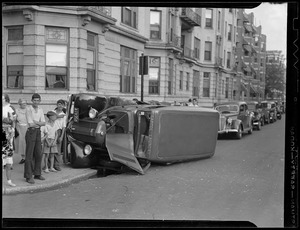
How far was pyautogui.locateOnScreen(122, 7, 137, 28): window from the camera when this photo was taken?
9.80 feet

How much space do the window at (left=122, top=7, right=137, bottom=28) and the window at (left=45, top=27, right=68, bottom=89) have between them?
2.15ft

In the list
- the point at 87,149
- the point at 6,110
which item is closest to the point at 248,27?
the point at 87,149

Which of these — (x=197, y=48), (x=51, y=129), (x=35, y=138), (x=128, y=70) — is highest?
(x=197, y=48)

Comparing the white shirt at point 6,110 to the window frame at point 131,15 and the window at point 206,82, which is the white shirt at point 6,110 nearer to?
the window frame at point 131,15

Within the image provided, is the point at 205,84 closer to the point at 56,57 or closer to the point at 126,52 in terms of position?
the point at 126,52

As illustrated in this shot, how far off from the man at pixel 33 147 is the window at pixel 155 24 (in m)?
1.51

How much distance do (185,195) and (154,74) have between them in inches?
54.5

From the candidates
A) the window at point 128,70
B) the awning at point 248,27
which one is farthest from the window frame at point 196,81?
the awning at point 248,27

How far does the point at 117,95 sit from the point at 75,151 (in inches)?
33.1

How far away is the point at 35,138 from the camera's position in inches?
168

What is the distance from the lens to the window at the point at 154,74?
3.73 m

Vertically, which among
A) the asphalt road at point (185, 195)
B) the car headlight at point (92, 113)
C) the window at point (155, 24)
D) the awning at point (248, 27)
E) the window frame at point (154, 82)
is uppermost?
the window at point (155, 24)

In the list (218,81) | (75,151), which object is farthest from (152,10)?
(75,151)

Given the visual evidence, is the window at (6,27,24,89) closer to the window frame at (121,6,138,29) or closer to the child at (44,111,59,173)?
the child at (44,111,59,173)
